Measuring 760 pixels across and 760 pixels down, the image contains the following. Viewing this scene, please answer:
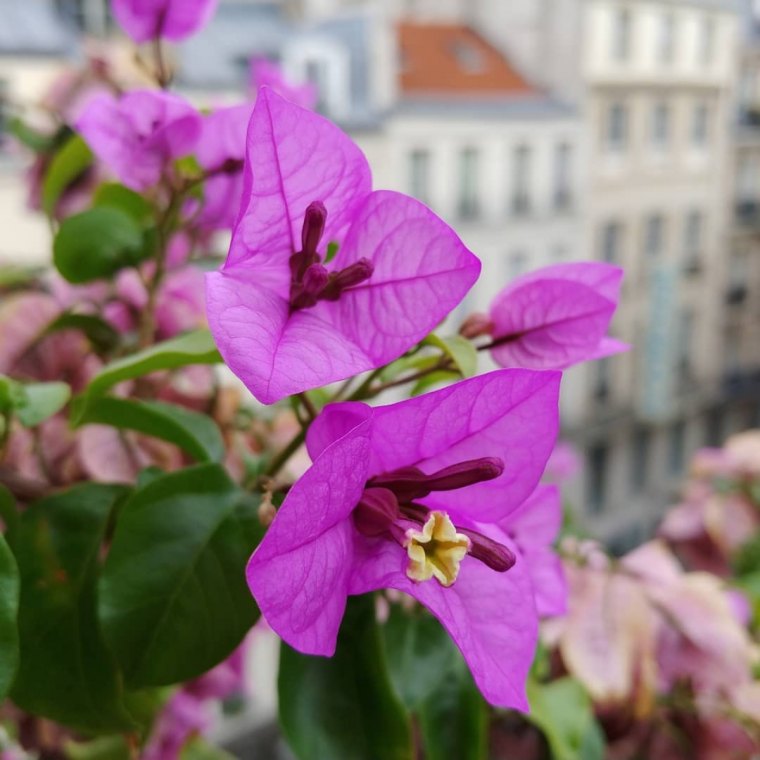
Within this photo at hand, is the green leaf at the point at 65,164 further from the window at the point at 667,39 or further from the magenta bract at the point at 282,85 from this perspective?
the window at the point at 667,39

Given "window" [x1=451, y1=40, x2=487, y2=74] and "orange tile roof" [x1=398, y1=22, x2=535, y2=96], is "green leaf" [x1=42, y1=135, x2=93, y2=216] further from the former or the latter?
"window" [x1=451, y1=40, x2=487, y2=74]

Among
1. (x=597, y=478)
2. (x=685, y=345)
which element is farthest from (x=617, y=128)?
(x=597, y=478)

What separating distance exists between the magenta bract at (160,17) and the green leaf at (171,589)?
0.17m

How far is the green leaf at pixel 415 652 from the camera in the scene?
0.24 m

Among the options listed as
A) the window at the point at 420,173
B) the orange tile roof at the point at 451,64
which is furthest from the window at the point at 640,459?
the window at the point at 420,173

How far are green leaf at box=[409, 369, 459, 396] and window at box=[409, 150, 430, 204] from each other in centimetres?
314

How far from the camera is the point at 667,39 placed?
4348 mm

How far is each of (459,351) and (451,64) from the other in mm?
3949

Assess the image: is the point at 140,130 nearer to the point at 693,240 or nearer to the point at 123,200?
the point at 123,200

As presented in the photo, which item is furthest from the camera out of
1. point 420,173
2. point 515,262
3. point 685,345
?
point 685,345

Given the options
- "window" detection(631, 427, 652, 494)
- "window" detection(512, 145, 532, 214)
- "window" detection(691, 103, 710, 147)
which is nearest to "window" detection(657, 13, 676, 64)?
"window" detection(691, 103, 710, 147)

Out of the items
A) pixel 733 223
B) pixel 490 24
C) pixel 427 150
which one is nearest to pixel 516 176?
pixel 427 150

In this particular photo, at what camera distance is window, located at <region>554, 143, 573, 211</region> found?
12.8 feet

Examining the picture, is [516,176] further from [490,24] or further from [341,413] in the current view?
[341,413]
